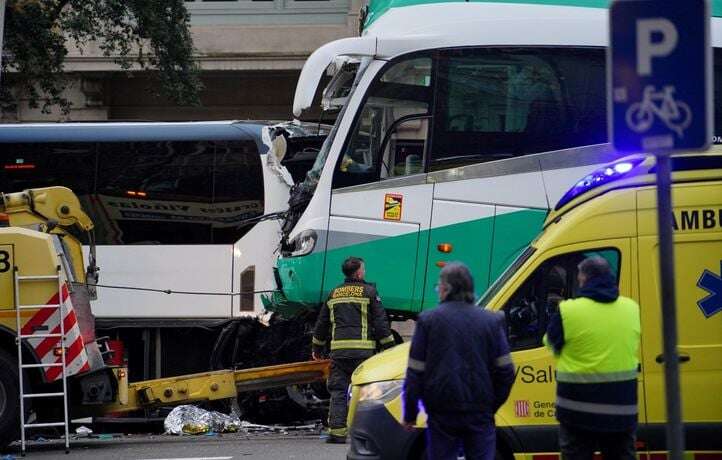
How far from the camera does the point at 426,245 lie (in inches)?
493

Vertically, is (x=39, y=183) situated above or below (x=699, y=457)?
above

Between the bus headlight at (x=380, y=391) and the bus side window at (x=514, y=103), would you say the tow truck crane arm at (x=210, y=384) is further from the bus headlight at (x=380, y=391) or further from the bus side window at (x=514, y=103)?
the bus headlight at (x=380, y=391)

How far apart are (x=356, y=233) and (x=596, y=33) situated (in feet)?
9.87

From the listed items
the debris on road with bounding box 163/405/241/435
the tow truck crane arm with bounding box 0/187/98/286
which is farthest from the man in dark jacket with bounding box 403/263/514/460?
the debris on road with bounding box 163/405/241/435

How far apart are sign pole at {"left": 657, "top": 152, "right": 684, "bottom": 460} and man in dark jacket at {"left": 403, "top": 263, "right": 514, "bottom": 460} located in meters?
1.56

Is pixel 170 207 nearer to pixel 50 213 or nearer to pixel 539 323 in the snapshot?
pixel 50 213

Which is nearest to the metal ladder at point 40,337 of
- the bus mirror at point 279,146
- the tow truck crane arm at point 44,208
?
the tow truck crane arm at point 44,208

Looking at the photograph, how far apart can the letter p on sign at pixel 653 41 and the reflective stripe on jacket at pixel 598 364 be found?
1922 millimetres

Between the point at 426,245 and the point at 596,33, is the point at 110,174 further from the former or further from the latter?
the point at 596,33

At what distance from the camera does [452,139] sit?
496 inches

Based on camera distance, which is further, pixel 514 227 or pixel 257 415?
pixel 257 415

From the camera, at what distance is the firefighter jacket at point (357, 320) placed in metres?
11.7

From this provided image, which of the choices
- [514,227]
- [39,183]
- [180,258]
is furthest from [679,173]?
[39,183]

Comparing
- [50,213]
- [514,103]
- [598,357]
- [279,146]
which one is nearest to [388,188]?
[514,103]
